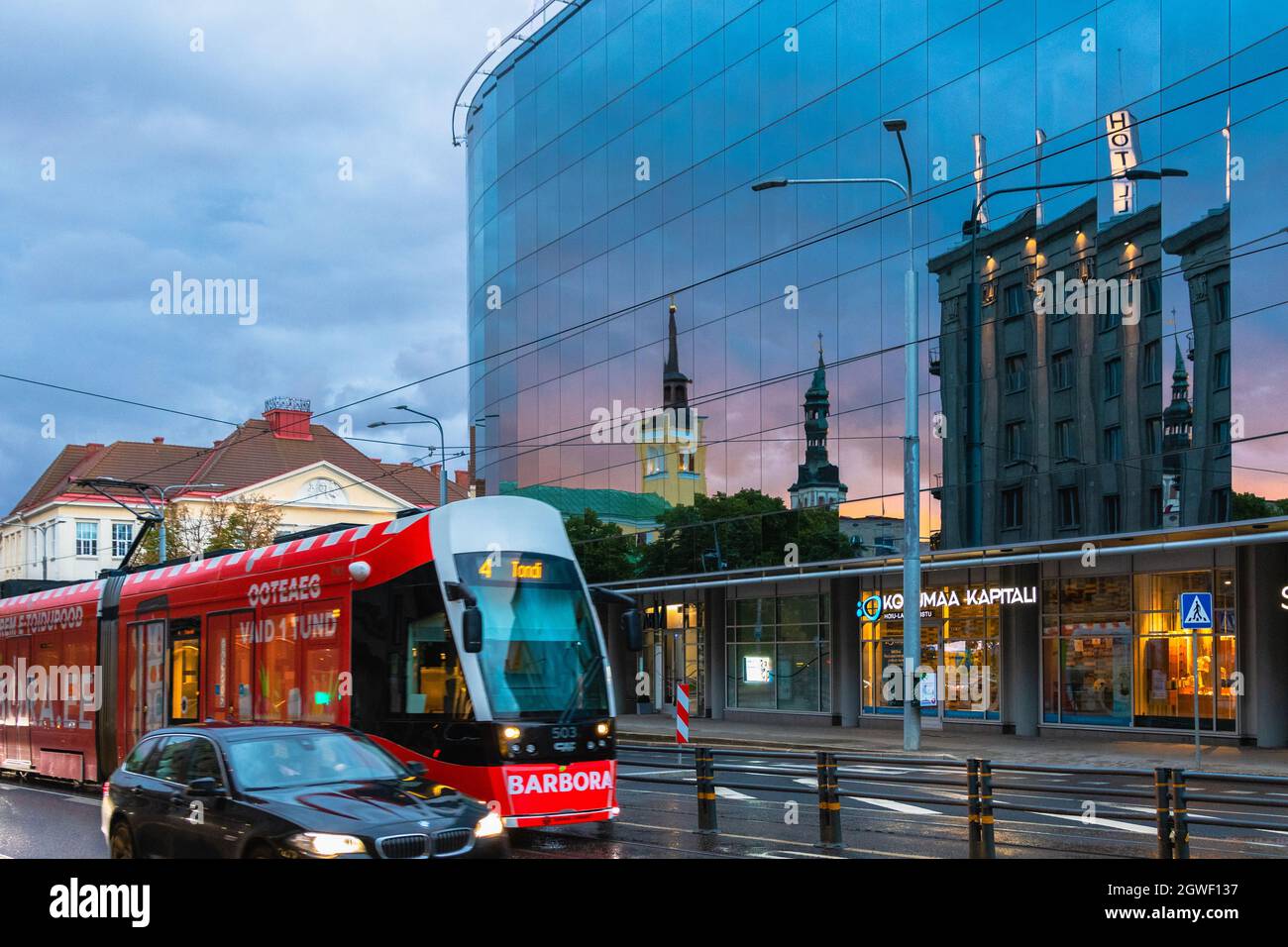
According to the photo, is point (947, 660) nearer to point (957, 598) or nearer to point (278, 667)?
point (957, 598)

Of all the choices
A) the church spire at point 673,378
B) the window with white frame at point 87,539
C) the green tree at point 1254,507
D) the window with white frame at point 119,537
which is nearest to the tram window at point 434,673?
the green tree at point 1254,507

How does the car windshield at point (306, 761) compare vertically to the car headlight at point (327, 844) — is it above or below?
above

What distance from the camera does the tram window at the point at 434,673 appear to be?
13625 mm

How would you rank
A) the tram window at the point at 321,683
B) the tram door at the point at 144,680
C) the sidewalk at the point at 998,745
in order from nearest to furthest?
the tram window at the point at 321,683, the tram door at the point at 144,680, the sidewalk at the point at 998,745

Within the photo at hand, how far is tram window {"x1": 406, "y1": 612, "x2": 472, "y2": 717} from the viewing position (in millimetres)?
13625

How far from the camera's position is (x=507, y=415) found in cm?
4816

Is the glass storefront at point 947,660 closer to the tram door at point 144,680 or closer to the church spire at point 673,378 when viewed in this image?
the church spire at point 673,378

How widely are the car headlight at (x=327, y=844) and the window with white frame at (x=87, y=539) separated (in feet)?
267

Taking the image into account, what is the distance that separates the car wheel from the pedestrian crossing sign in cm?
1570

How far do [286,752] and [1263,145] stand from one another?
20.5m

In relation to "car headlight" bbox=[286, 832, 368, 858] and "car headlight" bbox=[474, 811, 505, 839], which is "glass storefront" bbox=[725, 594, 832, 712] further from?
"car headlight" bbox=[286, 832, 368, 858]

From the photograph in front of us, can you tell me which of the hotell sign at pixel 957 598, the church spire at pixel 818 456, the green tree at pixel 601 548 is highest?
the church spire at pixel 818 456
